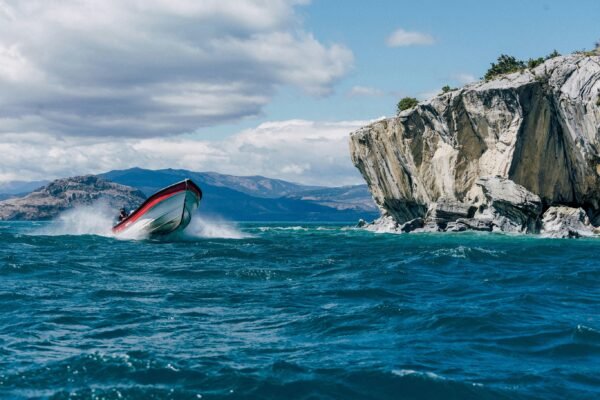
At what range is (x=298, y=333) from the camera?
12.6m

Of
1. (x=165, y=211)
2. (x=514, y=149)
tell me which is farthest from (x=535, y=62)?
(x=165, y=211)

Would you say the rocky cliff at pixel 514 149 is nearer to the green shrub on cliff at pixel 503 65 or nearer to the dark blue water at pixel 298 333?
the green shrub on cliff at pixel 503 65

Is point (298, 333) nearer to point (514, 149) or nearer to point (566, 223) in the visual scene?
point (566, 223)

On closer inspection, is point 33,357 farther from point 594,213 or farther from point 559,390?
point 594,213

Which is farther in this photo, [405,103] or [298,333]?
[405,103]

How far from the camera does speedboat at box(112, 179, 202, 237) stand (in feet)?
133

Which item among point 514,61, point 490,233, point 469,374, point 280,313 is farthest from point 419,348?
point 514,61

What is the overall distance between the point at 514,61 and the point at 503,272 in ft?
176

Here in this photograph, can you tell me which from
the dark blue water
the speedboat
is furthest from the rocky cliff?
the dark blue water

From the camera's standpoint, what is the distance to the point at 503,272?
2309 cm

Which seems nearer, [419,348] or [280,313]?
[419,348]

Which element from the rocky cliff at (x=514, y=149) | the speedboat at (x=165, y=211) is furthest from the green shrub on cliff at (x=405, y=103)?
the speedboat at (x=165, y=211)

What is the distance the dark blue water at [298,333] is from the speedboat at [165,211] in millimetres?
16623

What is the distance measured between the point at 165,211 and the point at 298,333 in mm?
29940
